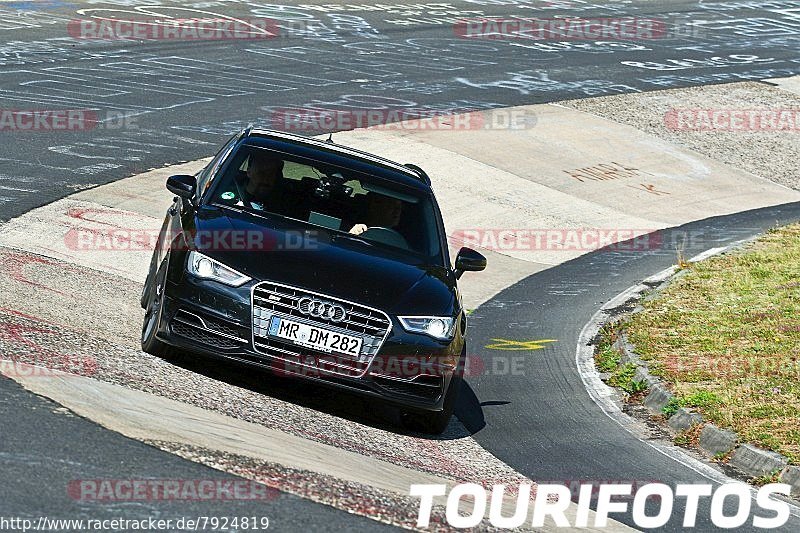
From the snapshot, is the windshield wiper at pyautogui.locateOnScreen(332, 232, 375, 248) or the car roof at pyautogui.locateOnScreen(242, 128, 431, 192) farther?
the car roof at pyautogui.locateOnScreen(242, 128, 431, 192)

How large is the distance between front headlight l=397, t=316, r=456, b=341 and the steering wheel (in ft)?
3.24

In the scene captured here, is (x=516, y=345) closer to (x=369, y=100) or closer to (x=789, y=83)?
(x=369, y=100)

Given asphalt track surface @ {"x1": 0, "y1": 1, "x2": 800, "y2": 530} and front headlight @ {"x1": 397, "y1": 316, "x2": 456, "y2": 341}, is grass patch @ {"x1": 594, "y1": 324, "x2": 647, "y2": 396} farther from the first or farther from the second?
front headlight @ {"x1": 397, "y1": 316, "x2": 456, "y2": 341}

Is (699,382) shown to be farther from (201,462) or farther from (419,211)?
(201,462)

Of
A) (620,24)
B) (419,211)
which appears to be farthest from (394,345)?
(620,24)

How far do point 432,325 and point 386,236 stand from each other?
3.91 ft

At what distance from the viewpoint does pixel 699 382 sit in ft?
36.9

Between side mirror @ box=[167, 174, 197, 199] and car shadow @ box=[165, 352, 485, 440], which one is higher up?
side mirror @ box=[167, 174, 197, 199]

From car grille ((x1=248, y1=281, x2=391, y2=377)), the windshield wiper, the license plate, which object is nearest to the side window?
the windshield wiper

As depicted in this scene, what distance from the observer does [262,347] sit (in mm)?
8445

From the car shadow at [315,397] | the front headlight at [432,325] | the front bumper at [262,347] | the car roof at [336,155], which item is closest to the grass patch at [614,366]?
the car shadow at [315,397]

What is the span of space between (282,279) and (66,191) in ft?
30.2

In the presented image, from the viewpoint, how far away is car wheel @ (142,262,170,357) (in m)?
8.84

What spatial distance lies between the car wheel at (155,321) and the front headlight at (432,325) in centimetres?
167
